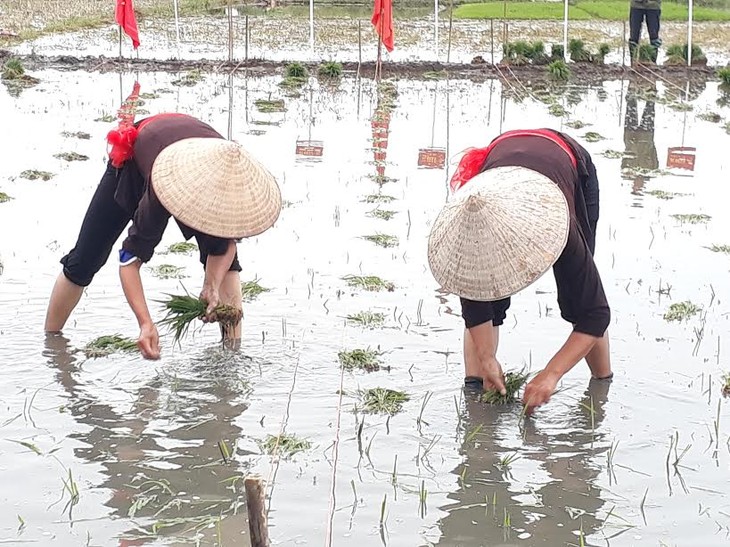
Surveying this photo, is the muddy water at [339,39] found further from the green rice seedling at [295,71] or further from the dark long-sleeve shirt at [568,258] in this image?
the dark long-sleeve shirt at [568,258]

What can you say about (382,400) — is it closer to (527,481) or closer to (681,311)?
(527,481)

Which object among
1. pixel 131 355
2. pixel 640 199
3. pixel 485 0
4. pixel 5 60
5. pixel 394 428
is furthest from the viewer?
pixel 485 0

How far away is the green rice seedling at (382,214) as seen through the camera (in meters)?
7.85

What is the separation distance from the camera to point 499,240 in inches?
141

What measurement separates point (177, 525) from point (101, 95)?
10.8 metres

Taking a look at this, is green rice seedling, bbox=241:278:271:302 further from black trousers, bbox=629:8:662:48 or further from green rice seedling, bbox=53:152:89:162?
black trousers, bbox=629:8:662:48

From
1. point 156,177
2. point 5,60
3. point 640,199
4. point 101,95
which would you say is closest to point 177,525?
point 156,177

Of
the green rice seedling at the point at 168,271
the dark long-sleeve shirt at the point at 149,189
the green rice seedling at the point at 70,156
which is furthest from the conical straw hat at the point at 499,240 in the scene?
the green rice seedling at the point at 70,156

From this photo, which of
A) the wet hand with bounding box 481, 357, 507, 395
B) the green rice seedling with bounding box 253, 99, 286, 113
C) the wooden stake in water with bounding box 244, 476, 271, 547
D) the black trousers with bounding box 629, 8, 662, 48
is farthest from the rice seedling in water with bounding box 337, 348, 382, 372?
the black trousers with bounding box 629, 8, 662, 48

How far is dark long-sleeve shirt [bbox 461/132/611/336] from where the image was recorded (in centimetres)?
384

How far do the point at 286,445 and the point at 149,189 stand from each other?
3.45 ft

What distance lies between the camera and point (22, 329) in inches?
Result: 212

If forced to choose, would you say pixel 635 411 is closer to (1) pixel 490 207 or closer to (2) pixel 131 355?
(1) pixel 490 207

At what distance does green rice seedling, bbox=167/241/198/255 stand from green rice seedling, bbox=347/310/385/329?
4.75 ft
